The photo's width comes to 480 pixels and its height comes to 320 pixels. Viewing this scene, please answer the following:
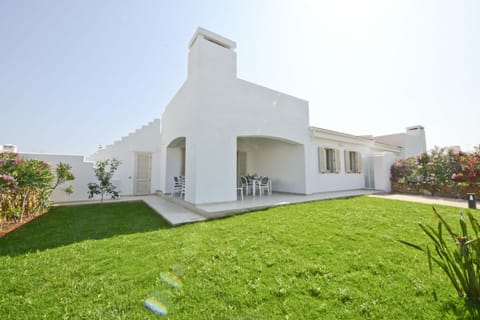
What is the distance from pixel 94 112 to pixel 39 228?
31.6 feet

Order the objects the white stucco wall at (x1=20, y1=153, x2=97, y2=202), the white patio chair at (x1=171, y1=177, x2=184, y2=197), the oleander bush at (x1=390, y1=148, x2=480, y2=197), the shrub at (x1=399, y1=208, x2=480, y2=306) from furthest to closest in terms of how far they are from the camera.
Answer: the white patio chair at (x1=171, y1=177, x2=184, y2=197), the white stucco wall at (x1=20, y1=153, x2=97, y2=202), the oleander bush at (x1=390, y1=148, x2=480, y2=197), the shrub at (x1=399, y1=208, x2=480, y2=306)

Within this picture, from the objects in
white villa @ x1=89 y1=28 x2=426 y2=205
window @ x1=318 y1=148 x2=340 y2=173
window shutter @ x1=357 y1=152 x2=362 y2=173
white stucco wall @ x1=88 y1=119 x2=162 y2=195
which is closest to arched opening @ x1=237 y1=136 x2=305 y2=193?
white villa @ x1=89 y1=28 x2=426 y2=205

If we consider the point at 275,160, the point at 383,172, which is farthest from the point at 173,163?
the point at 383,172

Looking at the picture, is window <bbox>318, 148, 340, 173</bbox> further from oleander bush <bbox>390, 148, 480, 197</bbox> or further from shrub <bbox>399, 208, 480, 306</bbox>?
shrub <bbox>399, 208, 480, 306</bbox>

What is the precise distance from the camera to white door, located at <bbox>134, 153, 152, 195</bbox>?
1207cm

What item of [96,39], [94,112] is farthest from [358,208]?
[94,112]

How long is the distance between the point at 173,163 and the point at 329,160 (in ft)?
32.5

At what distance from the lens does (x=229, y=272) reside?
286cm

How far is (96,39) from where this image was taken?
26.1 ft

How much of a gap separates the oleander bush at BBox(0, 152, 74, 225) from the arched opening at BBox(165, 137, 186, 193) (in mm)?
5357

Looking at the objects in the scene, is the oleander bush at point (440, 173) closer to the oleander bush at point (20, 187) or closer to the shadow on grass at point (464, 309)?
the shadow on grass at point (464, 309)

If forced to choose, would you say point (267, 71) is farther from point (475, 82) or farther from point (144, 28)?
point (475, 82)

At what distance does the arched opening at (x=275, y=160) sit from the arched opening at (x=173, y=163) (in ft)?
12.7

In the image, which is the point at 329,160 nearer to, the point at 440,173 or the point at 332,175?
the point at 332,175
